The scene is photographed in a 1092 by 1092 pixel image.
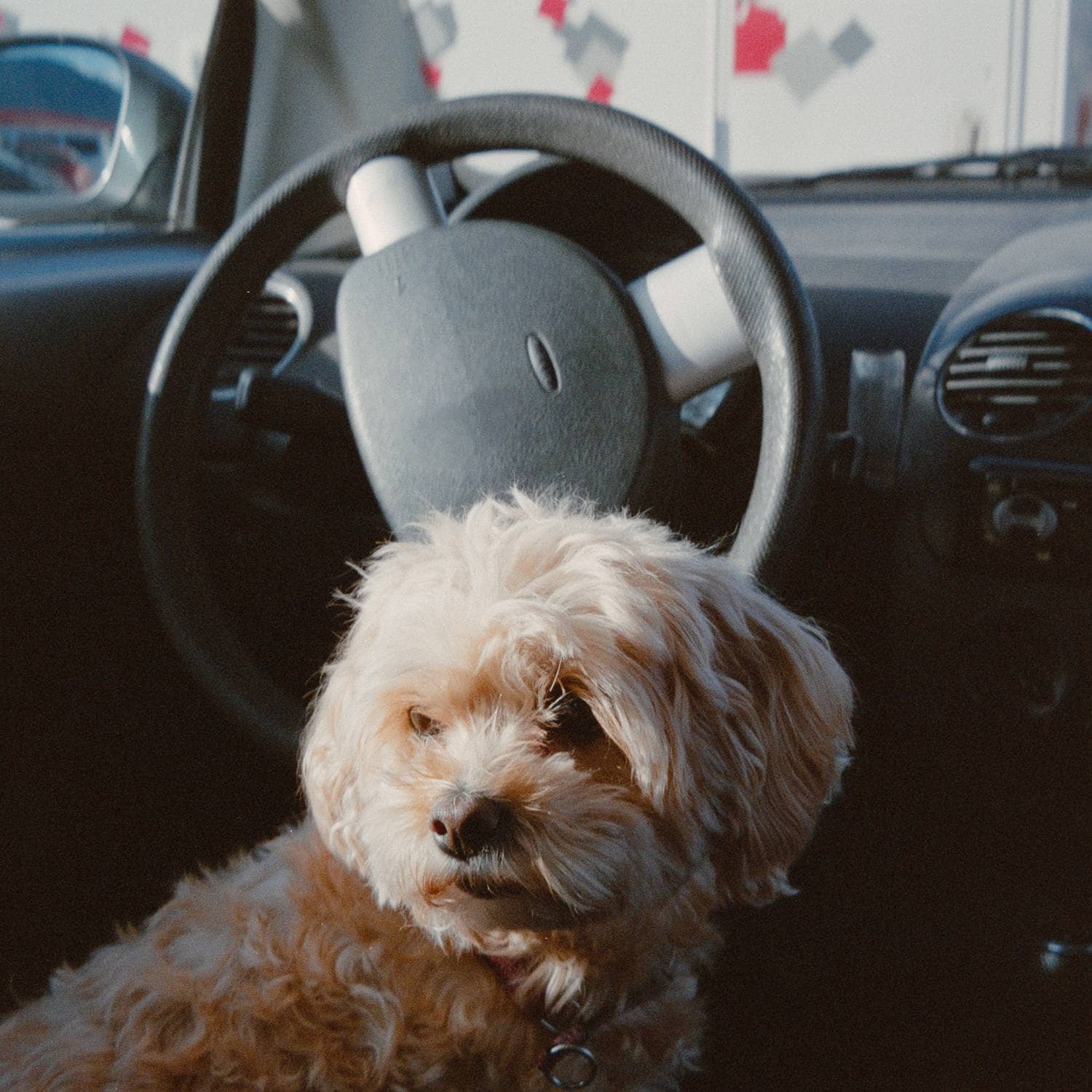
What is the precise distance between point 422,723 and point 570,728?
20 cm

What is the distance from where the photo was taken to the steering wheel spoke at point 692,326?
5.20ft

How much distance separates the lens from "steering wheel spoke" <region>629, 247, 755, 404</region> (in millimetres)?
1584

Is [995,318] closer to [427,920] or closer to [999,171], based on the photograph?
[999,171]

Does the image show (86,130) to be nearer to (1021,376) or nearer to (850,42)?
(1021,376)

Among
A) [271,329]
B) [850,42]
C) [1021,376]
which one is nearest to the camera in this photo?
[1021,376]

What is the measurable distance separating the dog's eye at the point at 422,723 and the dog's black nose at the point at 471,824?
20cm

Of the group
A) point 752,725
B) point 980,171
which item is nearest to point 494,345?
point 752,725

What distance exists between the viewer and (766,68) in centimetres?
512

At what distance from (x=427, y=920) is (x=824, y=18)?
4750mm

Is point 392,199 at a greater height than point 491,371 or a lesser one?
greater

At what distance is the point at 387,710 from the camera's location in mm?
1487

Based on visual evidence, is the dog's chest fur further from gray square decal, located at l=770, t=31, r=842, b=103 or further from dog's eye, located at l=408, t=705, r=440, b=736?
gray square decal, located at l=770, t=31, r=842, b=103

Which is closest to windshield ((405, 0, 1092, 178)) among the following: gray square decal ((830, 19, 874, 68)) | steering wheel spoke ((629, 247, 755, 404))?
gray square decal ((830, 19, 874, 68))

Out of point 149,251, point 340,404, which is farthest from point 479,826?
point 149,251
